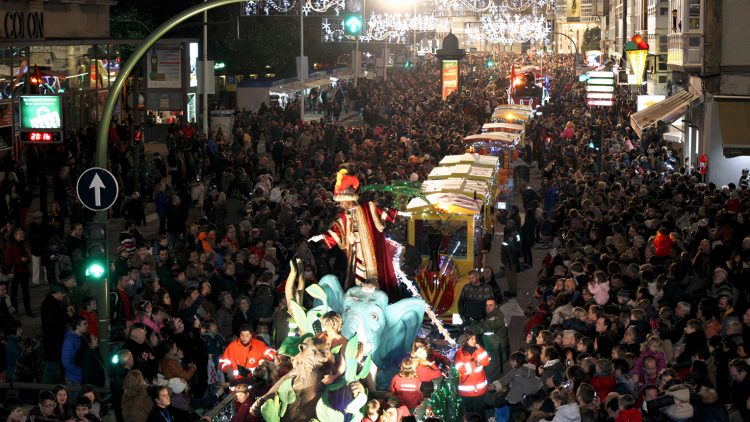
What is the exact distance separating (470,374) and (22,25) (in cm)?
2453

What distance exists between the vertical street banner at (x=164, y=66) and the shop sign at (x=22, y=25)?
4968 mm

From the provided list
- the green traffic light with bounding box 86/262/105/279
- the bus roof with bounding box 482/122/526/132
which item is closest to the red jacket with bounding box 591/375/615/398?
the green traffic light with bounding box 86/262/105/279

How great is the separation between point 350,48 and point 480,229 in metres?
68.8

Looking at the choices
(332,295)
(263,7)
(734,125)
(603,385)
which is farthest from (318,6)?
(603,385)

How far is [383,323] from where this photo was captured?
14.2 m

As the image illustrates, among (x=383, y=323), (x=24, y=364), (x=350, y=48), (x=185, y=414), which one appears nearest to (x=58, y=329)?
(x=24, y=364)

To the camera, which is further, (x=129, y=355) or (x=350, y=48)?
(x=350, y=48)

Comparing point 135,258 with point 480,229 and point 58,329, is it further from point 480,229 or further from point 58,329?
point 480,229

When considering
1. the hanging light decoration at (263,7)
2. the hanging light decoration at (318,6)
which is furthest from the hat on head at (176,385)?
the hanging light decoration at (263,7)

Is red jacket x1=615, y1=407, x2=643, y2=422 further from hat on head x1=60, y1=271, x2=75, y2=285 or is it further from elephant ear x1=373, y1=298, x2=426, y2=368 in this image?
hat on head x1=60, y1=271, x2=75, y2=285

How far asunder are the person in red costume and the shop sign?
66.9ft

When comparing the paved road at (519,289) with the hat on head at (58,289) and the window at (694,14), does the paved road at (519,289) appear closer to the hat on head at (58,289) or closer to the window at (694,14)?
the hat on head at (58,289)

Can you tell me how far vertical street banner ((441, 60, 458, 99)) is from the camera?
56.6 m

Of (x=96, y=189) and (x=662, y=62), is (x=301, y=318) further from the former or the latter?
(x=662, y=62)
